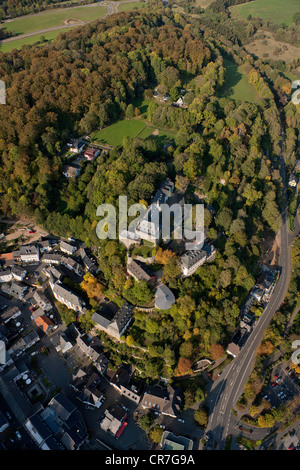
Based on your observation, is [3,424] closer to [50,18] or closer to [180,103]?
[180,103]

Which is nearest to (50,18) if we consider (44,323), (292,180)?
(292,180)

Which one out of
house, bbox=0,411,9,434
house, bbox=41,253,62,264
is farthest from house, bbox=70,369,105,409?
house, bbox=41,253,62,264

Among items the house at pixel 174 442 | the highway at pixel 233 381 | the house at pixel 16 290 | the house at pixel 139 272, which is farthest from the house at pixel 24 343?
the highway at pixel 233 381

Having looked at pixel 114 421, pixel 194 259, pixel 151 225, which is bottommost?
pixel 114 421

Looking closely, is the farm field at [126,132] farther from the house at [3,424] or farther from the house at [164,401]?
the house at [3,424]

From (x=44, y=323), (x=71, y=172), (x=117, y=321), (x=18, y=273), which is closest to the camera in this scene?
(x=117, y=321)

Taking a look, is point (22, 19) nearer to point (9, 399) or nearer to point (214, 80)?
point (214, 80)
